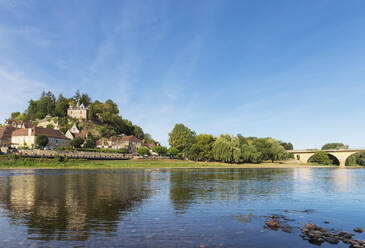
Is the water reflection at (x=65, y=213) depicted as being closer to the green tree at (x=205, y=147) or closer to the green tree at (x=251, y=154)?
the green tree at (x=251, y=154)

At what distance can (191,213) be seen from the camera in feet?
59.5

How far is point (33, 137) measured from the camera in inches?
4363

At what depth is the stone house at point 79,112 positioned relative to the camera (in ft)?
520

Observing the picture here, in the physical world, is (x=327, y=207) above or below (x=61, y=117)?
below

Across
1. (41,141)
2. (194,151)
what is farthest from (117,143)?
(194,151)

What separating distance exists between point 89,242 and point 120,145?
129279mm

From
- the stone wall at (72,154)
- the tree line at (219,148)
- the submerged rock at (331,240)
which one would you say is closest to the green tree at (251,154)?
the tree line at (219,148)

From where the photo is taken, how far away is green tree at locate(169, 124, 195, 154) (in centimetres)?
12431

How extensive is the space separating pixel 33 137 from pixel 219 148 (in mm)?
77550

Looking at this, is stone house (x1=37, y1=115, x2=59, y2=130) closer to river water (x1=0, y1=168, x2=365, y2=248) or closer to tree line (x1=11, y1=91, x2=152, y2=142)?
tree line (x1=11, y1=91, x2=152, y2=142)

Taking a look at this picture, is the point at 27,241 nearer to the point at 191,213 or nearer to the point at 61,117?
the point at 191,213

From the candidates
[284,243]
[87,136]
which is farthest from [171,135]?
[284,243]

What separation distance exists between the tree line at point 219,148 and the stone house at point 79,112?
201 ft

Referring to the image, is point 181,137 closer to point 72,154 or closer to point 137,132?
point 72,154
